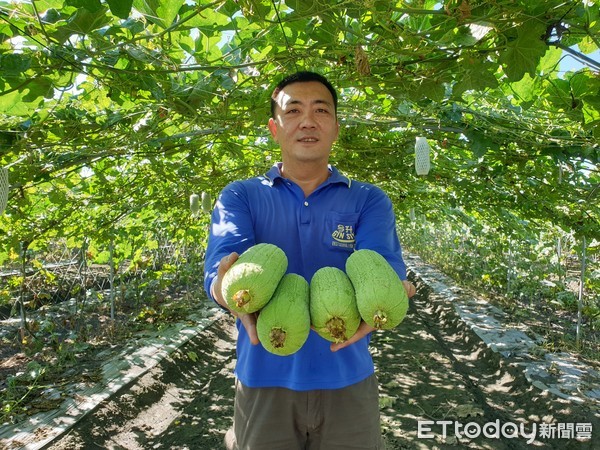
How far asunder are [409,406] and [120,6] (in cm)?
487

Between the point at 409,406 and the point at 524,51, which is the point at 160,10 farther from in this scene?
the point at 409,406

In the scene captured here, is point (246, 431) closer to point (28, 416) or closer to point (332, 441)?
point (332, 441)

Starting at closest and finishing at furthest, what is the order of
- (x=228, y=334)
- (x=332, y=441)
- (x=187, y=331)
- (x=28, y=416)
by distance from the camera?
1. (x=332, y=441)
2. (x=28, y=416)
3. (x=187, y=331)
4. (x=228, y=334)

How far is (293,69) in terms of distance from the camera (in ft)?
9.45

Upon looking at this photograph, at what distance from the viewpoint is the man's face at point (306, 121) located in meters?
1.85

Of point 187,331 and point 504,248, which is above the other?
point 504,248

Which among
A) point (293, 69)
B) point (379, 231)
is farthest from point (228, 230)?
point (293, 69)

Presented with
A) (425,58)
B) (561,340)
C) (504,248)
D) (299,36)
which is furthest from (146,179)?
(504,248)

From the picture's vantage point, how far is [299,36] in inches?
103

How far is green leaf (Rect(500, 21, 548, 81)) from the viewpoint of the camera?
1.95 meters

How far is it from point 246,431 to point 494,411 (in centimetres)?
416
